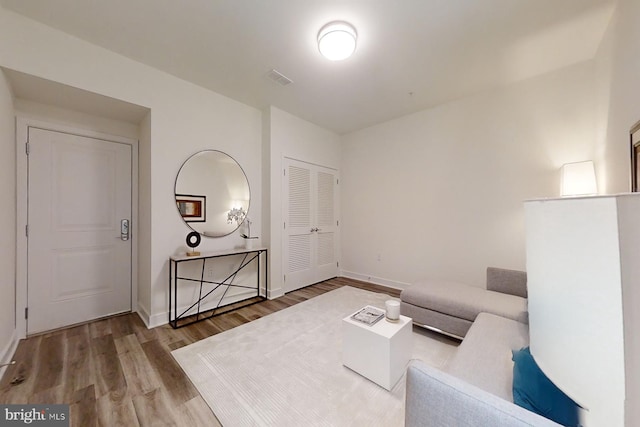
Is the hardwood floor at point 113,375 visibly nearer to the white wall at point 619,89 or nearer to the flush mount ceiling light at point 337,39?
the flush mount ceiling light at point 337,39

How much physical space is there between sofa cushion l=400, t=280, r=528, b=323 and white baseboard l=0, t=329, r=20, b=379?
11.0 ft

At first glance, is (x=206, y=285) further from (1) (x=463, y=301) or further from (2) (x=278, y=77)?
(1) (x=463, y=301)

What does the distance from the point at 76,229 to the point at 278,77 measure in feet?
9.03

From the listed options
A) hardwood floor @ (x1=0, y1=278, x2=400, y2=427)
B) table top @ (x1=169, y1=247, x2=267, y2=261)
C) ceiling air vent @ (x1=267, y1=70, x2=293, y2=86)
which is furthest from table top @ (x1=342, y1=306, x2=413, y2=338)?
ceiling air vent @ (x1=267, y1=70, x2=293, y2=86)

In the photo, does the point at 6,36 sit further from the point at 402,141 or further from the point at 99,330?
the point at 402,141

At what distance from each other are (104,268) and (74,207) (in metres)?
0.74

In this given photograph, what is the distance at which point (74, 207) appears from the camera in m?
2.57

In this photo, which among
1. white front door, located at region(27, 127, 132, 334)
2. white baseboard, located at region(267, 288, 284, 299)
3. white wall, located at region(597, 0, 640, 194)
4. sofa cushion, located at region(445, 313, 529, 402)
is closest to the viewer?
sofa cushion, located at region(445, 313, 529, 402)

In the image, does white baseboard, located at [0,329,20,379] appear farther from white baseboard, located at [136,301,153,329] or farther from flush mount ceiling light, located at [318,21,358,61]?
flush mount ceiling light, located at [318,21,358,61]

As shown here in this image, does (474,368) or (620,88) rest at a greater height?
(620,88)

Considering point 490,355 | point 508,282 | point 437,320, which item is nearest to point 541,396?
point 490,355

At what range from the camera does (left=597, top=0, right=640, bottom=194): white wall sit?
1.57 metres

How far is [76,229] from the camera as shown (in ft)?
8.48

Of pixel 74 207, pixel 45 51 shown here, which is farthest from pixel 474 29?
pixel 74 207
